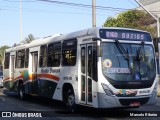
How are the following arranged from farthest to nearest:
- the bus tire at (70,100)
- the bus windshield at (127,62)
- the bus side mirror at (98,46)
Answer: the bus tire at (70,100)
the bus windshield at (127,62)
the bus side mirror at (98,46)

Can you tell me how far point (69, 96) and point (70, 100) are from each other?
186mm

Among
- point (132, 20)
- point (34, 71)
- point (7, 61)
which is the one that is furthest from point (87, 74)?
point (132, 20)

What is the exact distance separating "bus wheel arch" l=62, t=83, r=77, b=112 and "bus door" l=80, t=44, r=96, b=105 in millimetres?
758

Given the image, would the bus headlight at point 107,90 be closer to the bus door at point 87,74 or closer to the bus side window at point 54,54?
the bus door at point 87,74

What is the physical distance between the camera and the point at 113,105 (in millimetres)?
11273

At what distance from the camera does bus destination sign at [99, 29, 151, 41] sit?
39.0 ft

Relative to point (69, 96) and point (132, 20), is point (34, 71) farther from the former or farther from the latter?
point (132, 20)

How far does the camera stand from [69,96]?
525 inches

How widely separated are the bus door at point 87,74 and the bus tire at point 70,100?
0.72 metres

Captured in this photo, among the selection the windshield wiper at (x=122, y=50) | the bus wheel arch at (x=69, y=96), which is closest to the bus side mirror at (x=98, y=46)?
the windshield wiper at (x=122, y=50)

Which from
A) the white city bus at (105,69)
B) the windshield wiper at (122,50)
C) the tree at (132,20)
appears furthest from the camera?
the tree at (132,20)

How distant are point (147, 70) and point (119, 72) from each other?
1189 mm

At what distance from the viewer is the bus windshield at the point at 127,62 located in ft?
37.8

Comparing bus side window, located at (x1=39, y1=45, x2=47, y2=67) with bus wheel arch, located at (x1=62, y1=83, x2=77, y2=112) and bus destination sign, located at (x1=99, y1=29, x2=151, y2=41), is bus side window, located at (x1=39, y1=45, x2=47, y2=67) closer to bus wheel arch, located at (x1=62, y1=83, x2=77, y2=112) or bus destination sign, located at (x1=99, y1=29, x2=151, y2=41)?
bus wheel arch, located at (x1=62, y1=83, x2=77, y2=112)
